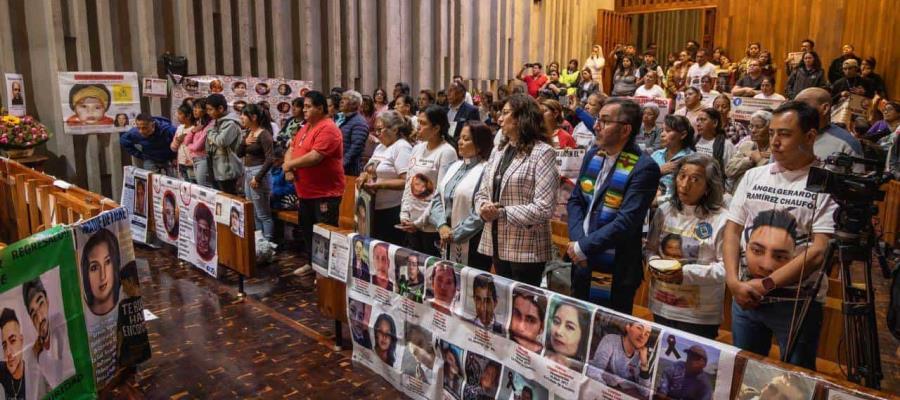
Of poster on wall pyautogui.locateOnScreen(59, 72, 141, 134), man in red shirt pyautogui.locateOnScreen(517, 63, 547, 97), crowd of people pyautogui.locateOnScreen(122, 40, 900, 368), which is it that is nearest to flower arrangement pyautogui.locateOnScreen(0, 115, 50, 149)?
poster on wall pyautogui.locateOnScreen(59, 72, 141, 134)

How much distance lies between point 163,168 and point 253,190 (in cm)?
179

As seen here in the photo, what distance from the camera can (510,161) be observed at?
11.4ft

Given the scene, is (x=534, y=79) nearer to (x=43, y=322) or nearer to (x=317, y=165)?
(x=317, y=165)

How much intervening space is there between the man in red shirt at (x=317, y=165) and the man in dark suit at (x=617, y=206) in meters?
2.67

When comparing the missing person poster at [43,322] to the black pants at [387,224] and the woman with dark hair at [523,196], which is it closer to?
the woman with dark hair at [523,196]

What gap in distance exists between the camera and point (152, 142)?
7406mm

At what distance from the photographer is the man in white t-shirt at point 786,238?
8.07 ft

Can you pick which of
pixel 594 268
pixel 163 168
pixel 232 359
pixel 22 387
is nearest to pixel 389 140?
pixel 232 359

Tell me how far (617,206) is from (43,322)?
264 centimetres

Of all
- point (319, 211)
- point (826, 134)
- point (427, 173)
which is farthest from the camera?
point (319, 211)

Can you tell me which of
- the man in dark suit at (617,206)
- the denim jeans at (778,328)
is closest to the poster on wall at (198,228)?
the man in dark suit at (617,206)

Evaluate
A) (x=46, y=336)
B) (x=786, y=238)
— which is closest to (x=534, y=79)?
(x=786, y=238)

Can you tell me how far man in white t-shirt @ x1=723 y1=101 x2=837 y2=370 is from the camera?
2.46 metres

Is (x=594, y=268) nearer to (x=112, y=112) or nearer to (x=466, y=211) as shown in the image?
(x=466, y=211)
